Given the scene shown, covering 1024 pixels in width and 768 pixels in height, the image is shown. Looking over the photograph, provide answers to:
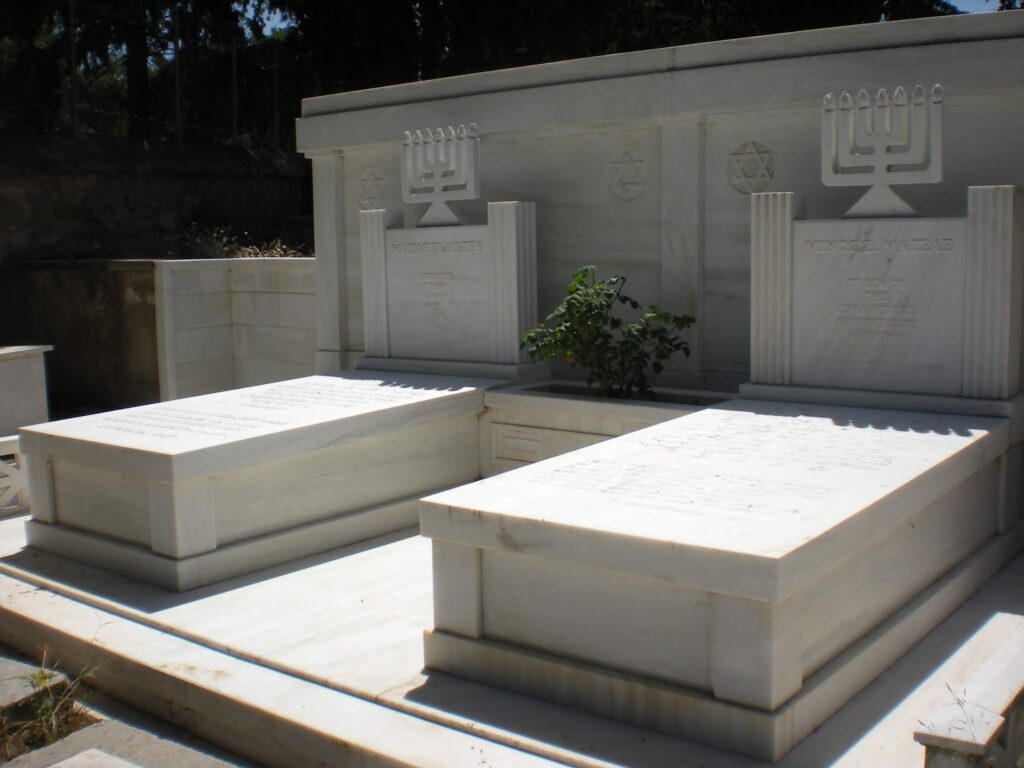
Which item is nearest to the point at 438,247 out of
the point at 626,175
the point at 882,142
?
the point at 626,175

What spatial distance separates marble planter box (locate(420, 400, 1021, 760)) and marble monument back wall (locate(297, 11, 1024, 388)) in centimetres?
204

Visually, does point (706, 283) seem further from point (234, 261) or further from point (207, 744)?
point (234, 261)

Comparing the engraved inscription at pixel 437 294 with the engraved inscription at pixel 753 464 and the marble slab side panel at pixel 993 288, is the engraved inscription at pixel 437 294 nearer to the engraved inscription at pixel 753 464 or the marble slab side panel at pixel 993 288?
the engraved inscription at pixel 753 464

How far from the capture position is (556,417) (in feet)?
22.1

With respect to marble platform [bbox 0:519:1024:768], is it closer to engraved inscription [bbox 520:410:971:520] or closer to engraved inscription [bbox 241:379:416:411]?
engraved inscription [bbox 520:410:971:520]

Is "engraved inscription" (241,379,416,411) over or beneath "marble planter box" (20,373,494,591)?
over

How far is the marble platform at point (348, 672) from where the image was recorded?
361cm

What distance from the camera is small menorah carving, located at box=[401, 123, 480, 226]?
773 cm

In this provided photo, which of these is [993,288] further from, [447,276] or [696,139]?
[447,276]

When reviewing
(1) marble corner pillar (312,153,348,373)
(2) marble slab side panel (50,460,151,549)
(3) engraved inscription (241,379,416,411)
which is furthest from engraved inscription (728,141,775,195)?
(2) marble slab side panel (50,460,151,549)

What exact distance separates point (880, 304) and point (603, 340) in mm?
1678

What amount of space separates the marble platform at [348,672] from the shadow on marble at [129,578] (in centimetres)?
1

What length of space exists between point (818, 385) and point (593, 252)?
2.05m

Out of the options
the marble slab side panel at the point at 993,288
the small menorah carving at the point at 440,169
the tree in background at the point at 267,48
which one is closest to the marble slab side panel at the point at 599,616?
the marble slab side panel at the point at 993,288
